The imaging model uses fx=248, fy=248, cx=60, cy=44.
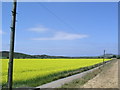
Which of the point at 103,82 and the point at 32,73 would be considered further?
the point at 32,73

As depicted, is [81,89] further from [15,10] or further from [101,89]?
[15,10]

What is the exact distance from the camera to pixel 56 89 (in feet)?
40.5

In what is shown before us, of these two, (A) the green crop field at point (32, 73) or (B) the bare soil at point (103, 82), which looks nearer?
(B) the bare soil at point (103, 82)

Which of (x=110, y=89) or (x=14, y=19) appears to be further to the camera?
(x=110, y=89)

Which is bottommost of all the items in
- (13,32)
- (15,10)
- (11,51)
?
(11,51)

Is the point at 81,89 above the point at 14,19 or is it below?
below

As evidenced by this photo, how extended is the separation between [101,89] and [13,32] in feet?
22.1

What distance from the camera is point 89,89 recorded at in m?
12.7

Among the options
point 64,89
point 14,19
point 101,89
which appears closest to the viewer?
point 14,19

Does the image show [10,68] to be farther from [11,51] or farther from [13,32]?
[13,32]

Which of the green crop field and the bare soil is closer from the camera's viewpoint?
the bare soil

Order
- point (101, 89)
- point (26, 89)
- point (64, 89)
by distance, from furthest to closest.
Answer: point (101, 89), point (64, 89), point (26, 89)

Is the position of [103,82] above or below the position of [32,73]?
below

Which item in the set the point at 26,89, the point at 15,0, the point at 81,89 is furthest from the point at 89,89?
the point at 15,0
